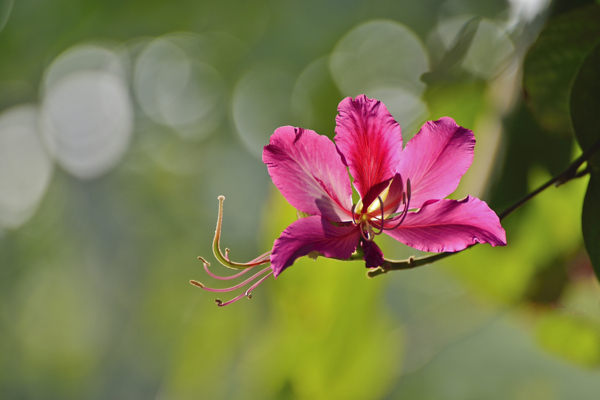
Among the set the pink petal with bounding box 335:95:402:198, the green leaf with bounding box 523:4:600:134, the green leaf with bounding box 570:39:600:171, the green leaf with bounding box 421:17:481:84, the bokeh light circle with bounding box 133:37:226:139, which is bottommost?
the pink petal with bounding box 335:95:402:198

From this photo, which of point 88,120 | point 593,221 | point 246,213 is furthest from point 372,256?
point 88,120

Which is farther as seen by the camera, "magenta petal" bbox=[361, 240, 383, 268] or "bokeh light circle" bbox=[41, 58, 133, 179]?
"bokeh light circle" bbox=[41, 58, 133, 179]

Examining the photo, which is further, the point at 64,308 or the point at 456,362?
the point at 64,308

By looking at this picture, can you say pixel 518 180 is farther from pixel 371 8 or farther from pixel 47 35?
pixel 371 8

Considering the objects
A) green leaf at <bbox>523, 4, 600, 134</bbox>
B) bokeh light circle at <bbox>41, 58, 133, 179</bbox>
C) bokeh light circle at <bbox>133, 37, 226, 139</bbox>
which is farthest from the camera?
bokeh light circle at <bbox>133, 37, 226, 139</bbox>

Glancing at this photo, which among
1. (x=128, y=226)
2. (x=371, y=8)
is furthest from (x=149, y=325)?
(x=371, y=8)

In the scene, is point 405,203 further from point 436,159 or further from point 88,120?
point 88,120

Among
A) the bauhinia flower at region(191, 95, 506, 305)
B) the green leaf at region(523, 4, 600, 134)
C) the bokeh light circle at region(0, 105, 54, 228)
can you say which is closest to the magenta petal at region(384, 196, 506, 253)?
the bauhinia flower at region(191, 95, 506, 305)

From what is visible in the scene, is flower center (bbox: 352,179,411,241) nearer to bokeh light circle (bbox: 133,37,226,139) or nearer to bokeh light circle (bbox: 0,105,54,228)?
→ bokeh light circle (bbox: 0,105,54,228)
